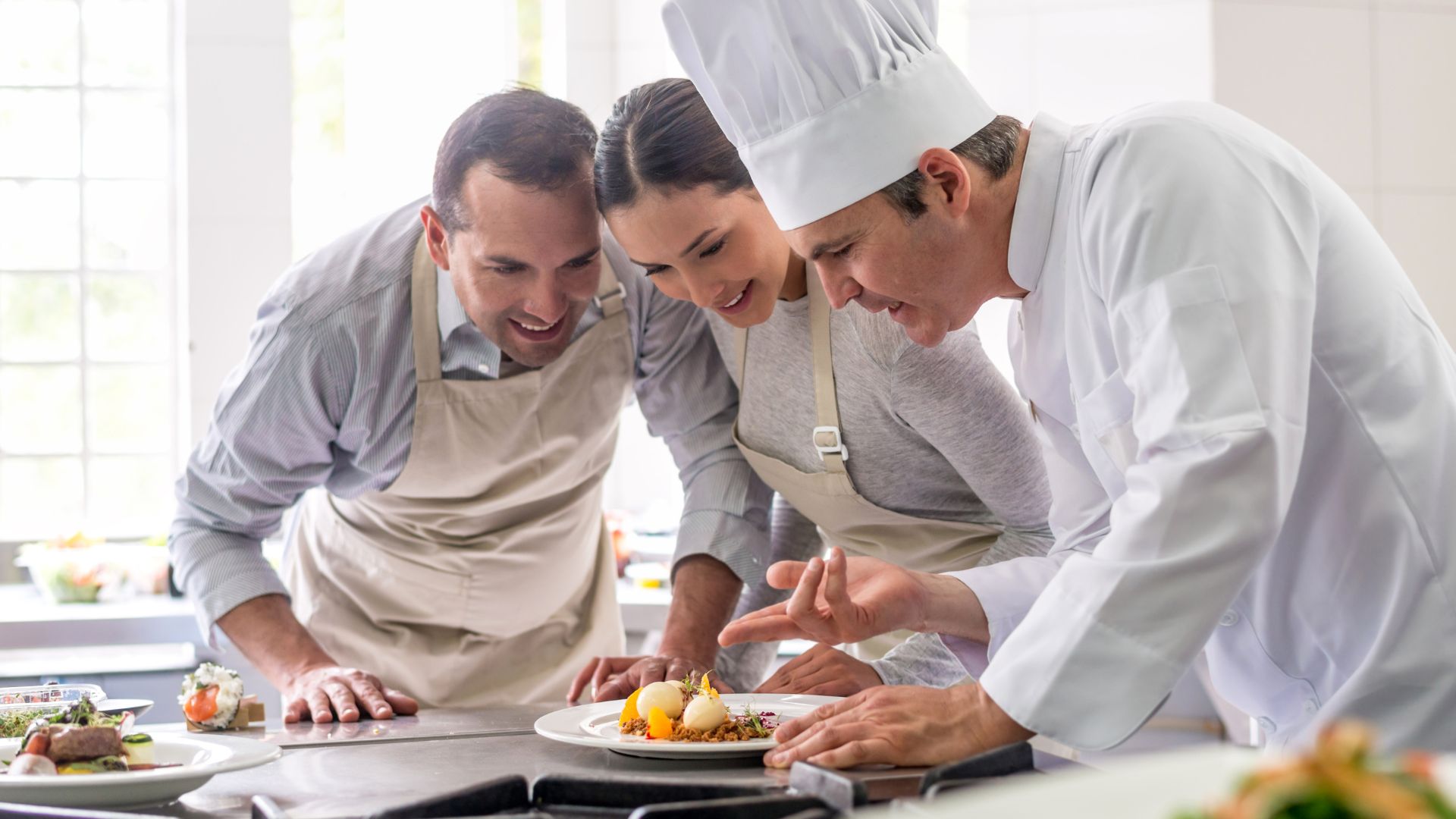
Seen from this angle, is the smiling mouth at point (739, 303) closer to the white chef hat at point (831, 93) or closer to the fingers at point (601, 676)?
the white chef hat at point (831, 93)

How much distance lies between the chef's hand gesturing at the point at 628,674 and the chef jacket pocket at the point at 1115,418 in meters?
0.65

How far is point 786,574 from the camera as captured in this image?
4.74 feet

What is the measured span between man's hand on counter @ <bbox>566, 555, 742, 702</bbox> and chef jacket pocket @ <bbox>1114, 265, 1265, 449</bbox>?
80cm

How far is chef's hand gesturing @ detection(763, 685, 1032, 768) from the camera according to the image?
1.16m

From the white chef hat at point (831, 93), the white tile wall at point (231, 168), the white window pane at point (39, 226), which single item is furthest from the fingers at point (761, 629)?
the white window pane at point (39, 226)

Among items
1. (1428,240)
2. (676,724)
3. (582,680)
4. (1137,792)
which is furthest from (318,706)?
(1428,240)

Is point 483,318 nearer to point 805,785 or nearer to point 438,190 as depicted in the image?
point 438,190

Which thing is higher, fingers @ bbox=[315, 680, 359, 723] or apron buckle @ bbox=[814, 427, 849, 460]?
apron buckle @ bbox=[814, 427, 849, 460]

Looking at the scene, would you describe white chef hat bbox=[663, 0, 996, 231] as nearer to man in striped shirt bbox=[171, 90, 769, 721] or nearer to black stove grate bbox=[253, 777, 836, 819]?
man in striped shirt bbox=[171, 90, 769, 721]

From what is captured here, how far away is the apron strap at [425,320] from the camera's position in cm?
206

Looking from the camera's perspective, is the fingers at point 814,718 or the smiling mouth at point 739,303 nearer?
the fingers at point 814,718

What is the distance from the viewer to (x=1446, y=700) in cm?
119

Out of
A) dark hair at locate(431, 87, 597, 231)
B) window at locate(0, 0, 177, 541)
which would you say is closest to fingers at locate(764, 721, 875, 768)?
dark hair at locate(431, 87, 597, 231)

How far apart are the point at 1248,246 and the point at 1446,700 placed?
0.46m
